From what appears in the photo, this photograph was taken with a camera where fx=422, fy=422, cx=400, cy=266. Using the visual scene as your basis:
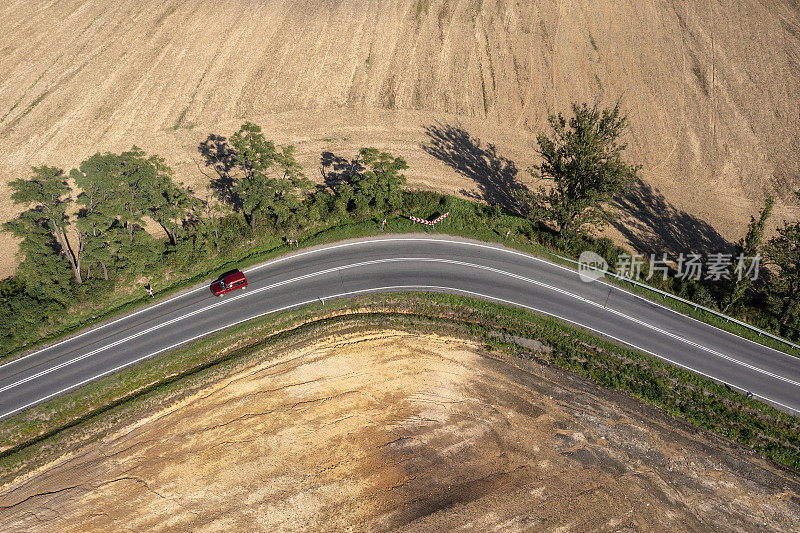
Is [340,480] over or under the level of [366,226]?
under

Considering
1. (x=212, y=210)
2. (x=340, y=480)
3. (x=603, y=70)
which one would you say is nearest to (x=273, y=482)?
(x=340, y=480)

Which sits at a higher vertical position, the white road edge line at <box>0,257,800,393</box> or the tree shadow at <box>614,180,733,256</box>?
the tree shadow at <box>614,180,733,256</box>

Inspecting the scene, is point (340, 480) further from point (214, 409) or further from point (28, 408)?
point (28, 408)

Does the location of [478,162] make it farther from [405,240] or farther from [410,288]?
[410,288]

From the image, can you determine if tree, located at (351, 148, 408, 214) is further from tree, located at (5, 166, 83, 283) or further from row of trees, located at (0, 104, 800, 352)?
tree, located at (5, 166, 83, 283)

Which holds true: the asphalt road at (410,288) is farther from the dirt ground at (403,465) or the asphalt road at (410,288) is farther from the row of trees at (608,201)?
the dirt ground at (403,465)

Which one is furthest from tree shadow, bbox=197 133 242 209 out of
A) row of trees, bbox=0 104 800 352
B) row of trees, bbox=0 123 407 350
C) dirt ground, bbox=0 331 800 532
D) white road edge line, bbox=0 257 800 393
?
dirt ground, bbox=0 331 800 532

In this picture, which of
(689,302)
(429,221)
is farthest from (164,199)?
(689,302)
